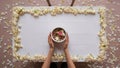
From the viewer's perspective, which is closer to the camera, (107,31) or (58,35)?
(58,35)

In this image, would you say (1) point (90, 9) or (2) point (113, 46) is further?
(2) point (113, 46)

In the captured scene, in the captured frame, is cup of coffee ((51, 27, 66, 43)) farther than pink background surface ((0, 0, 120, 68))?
No

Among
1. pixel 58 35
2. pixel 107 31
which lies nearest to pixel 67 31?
pixel 58 35

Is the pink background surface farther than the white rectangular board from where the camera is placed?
Yes

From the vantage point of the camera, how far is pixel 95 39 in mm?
1850

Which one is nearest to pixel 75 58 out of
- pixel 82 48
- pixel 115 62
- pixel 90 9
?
pixel 82 48

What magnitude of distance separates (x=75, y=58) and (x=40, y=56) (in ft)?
0.84

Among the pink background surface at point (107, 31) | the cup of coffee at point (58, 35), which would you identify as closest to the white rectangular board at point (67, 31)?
the cup of coffee at point (58, 35)

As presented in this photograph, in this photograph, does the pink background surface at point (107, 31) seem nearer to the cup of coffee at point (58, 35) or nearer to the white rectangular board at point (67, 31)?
the white rectangular board at point (67, 31)

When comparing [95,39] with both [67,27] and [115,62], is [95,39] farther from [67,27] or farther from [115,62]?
[115,62]

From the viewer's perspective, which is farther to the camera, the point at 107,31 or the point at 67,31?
the point at 107,31

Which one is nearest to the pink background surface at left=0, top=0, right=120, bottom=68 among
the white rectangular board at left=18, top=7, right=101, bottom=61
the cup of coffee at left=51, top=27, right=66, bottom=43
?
the white rectangular board at left=18, top=7, right=101, bottom=61

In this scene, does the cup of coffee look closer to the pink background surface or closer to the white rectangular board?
the white rectangular board

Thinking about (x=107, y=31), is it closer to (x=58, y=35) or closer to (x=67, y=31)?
(x=67, y=31)
